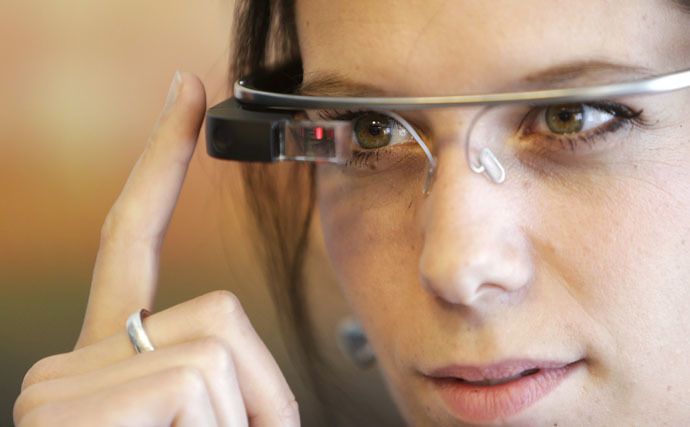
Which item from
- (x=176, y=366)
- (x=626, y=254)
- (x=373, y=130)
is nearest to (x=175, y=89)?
(x=373, y=130)

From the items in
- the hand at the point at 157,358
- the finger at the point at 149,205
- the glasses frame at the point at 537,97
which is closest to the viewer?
the glasses frame at the point at 537,97

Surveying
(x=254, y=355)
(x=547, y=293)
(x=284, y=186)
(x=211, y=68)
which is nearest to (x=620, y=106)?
(x=547, y=293)

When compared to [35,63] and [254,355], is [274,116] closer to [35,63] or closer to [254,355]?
[254,355]

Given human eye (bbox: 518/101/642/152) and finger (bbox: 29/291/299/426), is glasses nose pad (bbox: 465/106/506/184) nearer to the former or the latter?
human eye (bbox: 518/101/642/152)

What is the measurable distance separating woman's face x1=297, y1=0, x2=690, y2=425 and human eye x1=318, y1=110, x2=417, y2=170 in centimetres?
7

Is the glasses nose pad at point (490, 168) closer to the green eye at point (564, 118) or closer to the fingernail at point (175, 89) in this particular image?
the green eye at point (564, 118)

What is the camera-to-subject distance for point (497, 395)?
925 mm

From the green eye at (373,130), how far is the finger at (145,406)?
1.16 ft

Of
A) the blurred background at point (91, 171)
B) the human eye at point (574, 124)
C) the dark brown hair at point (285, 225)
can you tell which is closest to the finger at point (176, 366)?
the human eye at point (574, 124)

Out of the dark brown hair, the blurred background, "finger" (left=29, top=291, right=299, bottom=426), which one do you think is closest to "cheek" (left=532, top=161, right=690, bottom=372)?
"finger" (left=29, top=291, right=299, bottom=426)

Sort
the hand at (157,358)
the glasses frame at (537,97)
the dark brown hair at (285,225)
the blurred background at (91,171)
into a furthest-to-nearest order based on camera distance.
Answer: the blurred background at (91,171)
the dark brown hair at (285,225)
the hand at (157,358)
the glasses frame at (537,97)

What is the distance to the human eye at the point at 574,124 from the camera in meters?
0.88

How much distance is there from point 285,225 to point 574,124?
0.83 meters

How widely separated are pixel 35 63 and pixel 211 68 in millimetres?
350
